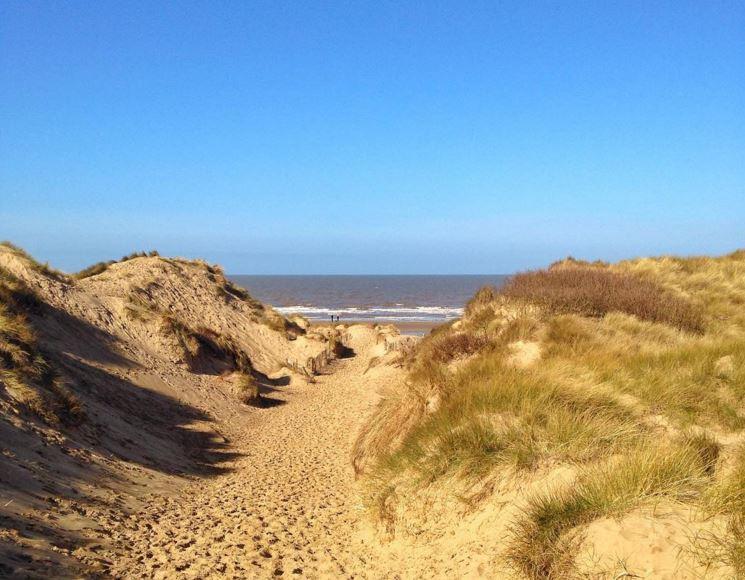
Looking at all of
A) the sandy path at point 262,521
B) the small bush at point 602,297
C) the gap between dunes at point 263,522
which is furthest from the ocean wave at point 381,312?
the sandy path at point 262,521

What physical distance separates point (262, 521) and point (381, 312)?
60.4m

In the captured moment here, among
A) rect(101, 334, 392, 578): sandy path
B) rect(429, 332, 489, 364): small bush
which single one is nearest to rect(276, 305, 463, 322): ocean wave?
rect(429, 332, 489, 364): small bush

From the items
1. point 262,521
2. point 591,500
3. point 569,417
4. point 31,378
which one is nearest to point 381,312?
point 31,378

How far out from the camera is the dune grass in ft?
15.4

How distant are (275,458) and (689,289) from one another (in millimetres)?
14921

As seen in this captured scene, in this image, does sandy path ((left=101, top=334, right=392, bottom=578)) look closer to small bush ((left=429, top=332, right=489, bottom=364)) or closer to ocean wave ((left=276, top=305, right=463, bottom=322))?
small bush ((left=429, top=332, right=489, bottom=364))

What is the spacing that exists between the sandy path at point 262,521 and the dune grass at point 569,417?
79 cm

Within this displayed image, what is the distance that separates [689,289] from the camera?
18156mm

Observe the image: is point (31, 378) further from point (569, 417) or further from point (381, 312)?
point (381, 312)

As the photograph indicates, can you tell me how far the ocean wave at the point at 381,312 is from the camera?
6115 centimetres

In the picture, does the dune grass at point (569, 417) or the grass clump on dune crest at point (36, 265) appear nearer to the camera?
the dune grass at point (569, 417)

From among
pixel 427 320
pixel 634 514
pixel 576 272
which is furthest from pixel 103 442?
pixel 427 320

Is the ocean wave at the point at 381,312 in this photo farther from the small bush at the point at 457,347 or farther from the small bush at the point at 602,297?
the small bush at the point at 457,347

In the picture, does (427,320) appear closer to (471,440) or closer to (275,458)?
(275,458)
